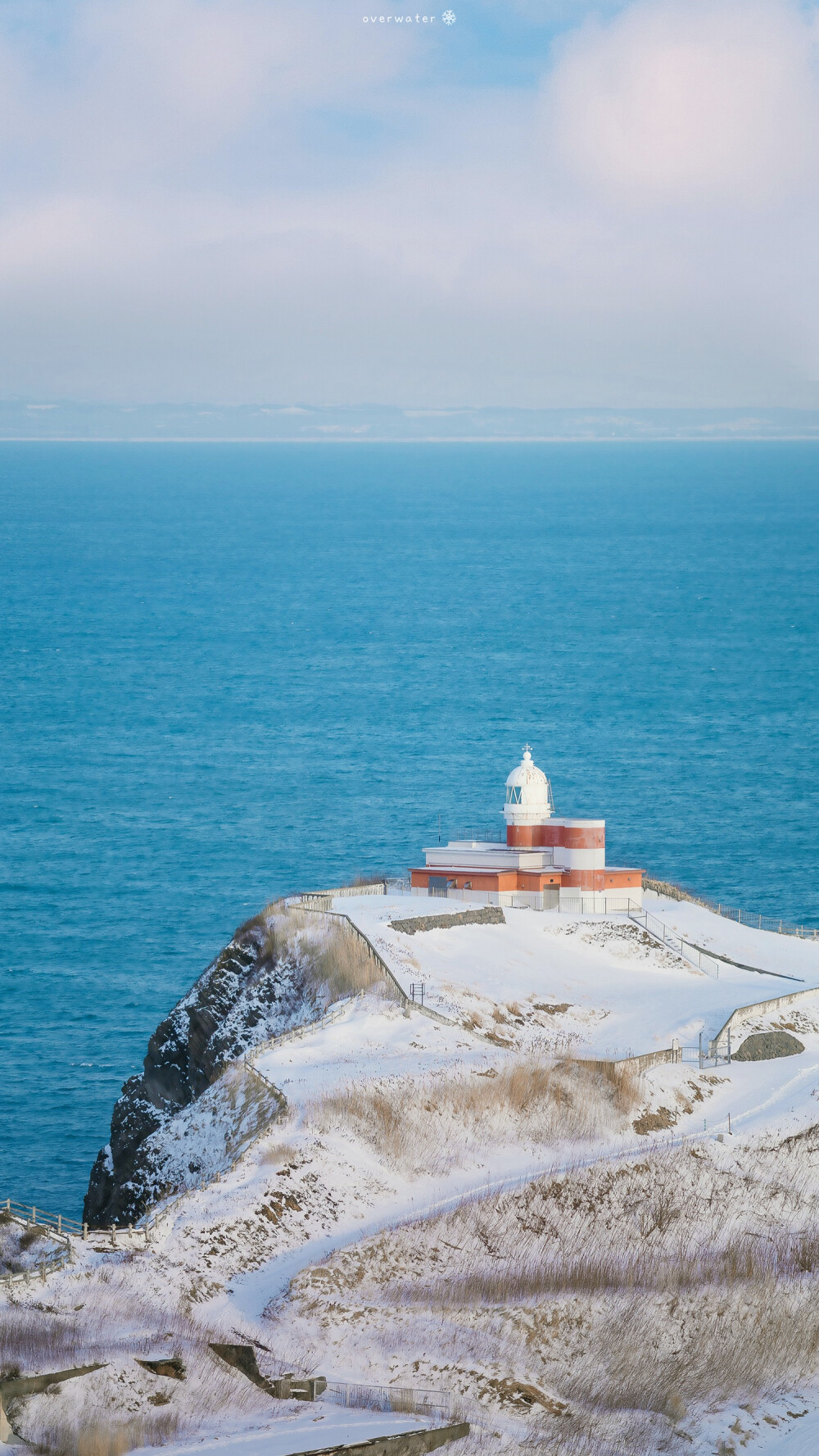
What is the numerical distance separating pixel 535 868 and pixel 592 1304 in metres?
28.3

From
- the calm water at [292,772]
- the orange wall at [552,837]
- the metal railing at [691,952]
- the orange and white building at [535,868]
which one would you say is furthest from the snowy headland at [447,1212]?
the calm water at [292,772]

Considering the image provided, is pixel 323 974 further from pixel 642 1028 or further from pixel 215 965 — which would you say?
pixel 642 1028

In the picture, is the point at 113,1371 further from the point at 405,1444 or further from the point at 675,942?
the point at 675,942

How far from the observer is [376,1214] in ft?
140

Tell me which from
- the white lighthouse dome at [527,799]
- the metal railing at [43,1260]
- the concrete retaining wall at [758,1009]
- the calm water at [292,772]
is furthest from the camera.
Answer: the calm water at [292,772]

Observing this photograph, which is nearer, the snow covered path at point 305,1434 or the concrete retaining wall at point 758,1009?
the snow covered path at point 305,1434

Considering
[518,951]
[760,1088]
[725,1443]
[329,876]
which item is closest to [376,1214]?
[725,1443]

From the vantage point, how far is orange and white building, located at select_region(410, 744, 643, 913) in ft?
218

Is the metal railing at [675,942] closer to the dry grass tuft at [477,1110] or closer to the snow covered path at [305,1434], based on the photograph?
the dry grass tuft at [477,1110]

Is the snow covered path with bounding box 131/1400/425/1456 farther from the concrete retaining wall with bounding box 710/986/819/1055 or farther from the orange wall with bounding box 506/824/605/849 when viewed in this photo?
the orange wall with bounding box 506/824/605/849

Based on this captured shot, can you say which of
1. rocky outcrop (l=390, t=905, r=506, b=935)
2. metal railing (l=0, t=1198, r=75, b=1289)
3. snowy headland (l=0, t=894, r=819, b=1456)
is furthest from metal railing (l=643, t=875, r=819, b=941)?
metal railing (l=0, t=1198, r=75, b=1289)

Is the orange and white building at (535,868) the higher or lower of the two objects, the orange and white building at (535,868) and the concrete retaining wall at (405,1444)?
the higher

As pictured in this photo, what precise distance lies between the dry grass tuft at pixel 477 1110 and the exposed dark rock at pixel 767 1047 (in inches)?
250

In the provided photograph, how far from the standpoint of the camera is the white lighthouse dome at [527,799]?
224ft
